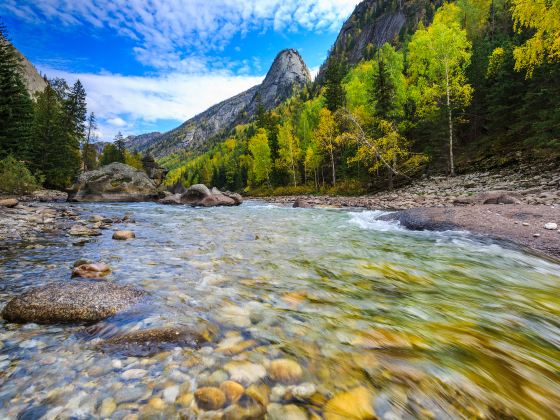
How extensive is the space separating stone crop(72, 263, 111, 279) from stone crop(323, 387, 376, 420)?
12.5 ft

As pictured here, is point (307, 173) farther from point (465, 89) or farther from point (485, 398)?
point (485, 398)

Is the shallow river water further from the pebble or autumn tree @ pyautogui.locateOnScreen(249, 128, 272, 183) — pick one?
autumn tree @ pyautogui.locateOnScreen(249, 128, 272, 183)

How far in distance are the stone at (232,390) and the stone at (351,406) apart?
1.79 feet

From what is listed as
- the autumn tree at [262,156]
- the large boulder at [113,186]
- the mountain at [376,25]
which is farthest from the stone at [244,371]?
the mountain at [376,25]

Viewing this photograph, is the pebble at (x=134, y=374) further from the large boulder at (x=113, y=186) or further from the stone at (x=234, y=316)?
the large boulder at (x=113, y=186)

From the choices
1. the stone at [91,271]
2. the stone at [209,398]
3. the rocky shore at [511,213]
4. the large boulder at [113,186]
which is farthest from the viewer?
the large boulder at [113,186]

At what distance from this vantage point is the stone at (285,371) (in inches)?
78.5

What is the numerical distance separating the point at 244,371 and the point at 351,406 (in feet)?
2.52

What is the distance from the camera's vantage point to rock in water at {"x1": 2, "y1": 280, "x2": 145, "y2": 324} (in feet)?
9.26

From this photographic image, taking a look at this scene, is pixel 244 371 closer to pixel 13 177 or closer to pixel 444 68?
pixel 444 68

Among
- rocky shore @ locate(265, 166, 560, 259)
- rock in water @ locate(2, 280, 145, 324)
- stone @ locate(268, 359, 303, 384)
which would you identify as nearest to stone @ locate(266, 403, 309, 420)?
stone @ locate(268, 359, 303, 384)

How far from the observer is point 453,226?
7.79m

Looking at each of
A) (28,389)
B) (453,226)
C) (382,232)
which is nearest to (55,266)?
(28,389)

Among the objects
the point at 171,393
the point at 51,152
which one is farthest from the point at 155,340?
the point at 51,152
